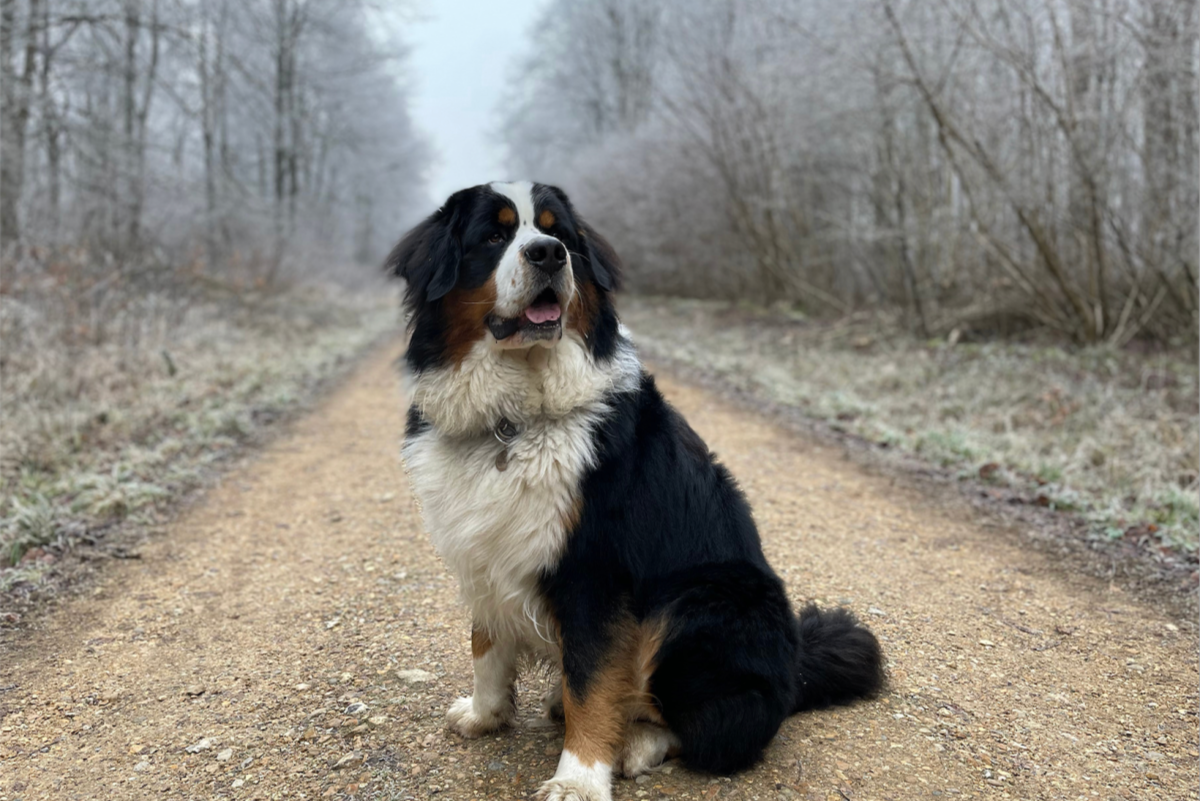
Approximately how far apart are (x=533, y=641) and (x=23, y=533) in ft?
12.3

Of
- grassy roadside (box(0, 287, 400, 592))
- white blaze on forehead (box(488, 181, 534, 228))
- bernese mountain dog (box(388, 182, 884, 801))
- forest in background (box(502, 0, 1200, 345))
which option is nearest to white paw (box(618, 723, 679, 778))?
bernese mountain dog (box(388, 182, 884, 801))

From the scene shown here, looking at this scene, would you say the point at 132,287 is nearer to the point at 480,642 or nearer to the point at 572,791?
the point at 480,642

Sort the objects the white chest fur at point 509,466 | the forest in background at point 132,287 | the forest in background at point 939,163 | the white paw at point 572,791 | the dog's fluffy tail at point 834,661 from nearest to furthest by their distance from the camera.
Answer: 1. the white paw at point 572,791
2. the white chest fur at point 509,466
3. the dog's fluffy tail at point 834,661
4. the forest in background at point 132,287
5. the forest in background at point 939,163

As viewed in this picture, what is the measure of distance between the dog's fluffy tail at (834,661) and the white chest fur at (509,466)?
1.06 metres

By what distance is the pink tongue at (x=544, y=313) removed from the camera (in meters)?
2.77

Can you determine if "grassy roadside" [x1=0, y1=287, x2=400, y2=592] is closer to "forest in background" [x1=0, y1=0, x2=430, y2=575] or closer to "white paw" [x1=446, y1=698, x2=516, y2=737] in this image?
"forest in background" [x1=0, y1=0, x2=430, y2=575]

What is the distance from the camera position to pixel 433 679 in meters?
3.45

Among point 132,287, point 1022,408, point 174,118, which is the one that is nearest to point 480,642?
point 1022,408

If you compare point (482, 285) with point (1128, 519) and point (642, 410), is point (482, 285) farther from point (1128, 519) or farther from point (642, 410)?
point (1128, 519)

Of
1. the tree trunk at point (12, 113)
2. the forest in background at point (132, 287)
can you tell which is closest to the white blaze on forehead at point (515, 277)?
the forest in background at point (132, 287)

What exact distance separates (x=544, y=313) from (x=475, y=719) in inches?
60.6

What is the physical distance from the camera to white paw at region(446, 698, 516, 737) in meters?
2.95

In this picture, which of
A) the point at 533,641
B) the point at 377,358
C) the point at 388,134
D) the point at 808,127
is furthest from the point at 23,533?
the point at 388,134

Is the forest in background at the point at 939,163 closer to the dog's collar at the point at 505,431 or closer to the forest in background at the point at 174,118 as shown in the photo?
the dog's collar at the point at 505,431
